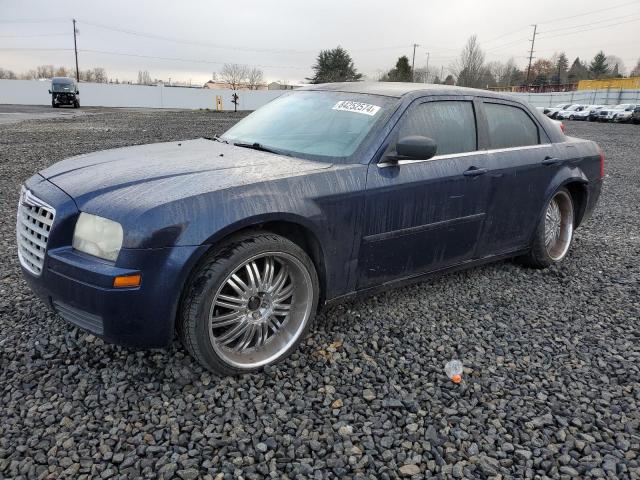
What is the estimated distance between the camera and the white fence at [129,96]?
48.2 metres

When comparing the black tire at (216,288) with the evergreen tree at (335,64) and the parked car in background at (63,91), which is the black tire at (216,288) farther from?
the evergreen tree at (335,64)

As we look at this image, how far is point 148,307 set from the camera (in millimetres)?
2355

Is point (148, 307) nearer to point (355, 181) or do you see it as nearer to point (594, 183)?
point (355, 181)

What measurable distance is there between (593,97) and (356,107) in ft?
186

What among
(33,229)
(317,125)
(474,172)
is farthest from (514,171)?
(33,229)

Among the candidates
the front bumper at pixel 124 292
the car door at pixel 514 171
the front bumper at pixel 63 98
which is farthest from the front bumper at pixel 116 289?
the front bumper at pixel 63 98

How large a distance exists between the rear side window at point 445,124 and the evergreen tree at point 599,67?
109465mm

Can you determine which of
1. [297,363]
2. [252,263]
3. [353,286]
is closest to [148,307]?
[252,263]

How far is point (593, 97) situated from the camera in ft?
167

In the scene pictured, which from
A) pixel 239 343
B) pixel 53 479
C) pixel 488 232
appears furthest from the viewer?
pixel 488 232

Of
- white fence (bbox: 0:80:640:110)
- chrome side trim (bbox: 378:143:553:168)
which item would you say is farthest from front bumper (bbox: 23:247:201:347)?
white fence (bbox: 0:80:640:110)

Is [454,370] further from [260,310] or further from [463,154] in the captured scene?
[463,154]

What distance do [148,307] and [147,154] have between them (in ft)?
4.22

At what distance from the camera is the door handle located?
3.54 meters
